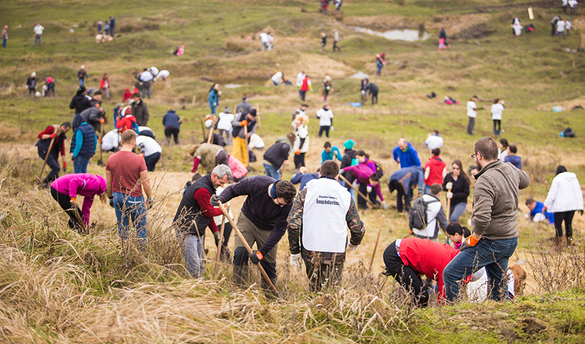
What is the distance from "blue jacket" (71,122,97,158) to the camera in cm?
881

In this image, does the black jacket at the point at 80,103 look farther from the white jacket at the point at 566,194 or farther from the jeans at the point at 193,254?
the white jacket at the point at 566,194

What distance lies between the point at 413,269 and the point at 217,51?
3068 centimetres

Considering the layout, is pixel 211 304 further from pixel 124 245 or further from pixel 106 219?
pixel 106 219

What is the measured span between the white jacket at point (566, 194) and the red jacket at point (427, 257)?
434cm

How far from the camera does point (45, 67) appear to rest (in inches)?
1068

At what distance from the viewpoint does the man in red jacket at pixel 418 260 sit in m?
4.71

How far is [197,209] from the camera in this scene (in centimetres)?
531

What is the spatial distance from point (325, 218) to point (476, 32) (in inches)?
1685

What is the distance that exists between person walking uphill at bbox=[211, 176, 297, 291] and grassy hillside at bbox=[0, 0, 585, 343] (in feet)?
1.73

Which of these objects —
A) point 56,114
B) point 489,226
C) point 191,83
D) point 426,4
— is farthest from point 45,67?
point 426,4

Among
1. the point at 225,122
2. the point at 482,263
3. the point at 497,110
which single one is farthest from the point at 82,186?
the point at 497,110

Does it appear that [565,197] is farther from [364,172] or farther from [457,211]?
[364,172]

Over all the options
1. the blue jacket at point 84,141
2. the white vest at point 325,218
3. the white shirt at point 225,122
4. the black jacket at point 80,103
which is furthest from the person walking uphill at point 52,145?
the white vest at point 325,218

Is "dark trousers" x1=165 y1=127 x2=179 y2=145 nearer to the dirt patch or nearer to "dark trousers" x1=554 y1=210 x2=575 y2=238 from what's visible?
"dark trousers" x1=554 y1=210 x2=575 y2=238
